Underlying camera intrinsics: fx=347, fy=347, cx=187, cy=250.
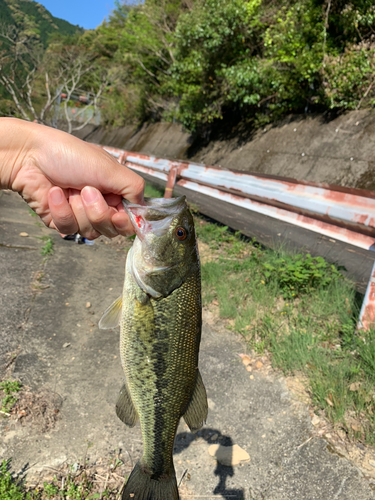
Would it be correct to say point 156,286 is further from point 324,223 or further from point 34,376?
point 324,223

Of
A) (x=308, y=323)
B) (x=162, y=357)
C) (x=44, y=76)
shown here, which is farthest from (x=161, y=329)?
(x=44, y=76)

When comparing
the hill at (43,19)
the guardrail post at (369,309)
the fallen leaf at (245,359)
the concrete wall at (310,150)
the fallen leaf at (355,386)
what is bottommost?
the fallen leaf at (245,359)

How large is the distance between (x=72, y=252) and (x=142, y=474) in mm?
4924

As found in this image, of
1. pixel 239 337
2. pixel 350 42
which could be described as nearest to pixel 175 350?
pixel 239 337

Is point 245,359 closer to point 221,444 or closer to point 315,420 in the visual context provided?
point 315,420

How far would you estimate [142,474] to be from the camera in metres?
1.82

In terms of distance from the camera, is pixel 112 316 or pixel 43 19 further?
pixel 43 19

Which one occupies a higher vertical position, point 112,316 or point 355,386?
point 112,316

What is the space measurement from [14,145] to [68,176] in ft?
1.22

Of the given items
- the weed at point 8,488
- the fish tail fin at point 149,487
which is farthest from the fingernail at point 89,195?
the weed at point 8,488

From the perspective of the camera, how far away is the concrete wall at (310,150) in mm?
7645

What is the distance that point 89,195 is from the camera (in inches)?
75.5

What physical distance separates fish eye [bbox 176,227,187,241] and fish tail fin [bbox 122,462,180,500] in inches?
48.5

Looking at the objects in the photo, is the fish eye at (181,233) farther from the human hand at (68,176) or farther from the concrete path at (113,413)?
the concrete path at (113,413)
